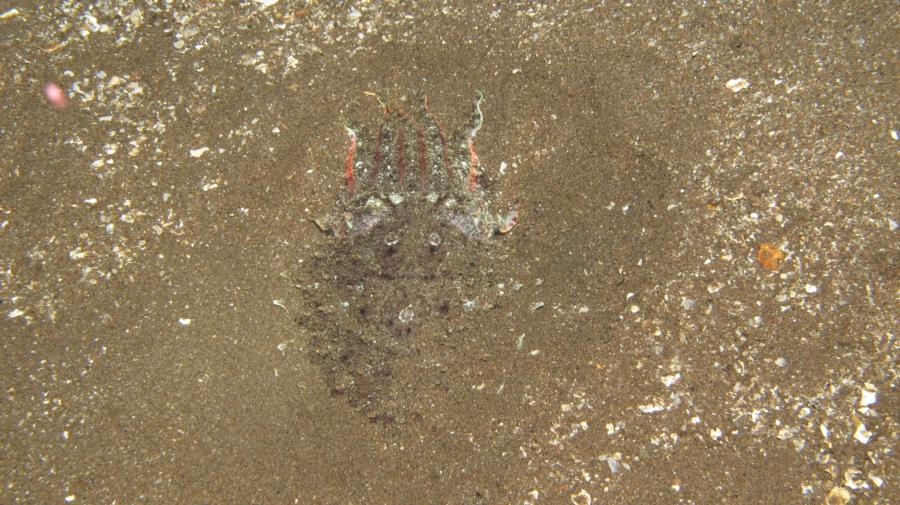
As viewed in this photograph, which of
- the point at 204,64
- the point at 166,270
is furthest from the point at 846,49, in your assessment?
the point at 166,270

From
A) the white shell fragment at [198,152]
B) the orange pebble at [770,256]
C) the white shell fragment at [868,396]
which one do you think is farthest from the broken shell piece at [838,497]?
the white shell fragment at [198,152]

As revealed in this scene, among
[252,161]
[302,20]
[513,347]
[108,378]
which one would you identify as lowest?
[513,347]

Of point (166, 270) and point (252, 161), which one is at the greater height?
point (252, 161)

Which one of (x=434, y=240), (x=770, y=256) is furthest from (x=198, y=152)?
(x=770, y=256)

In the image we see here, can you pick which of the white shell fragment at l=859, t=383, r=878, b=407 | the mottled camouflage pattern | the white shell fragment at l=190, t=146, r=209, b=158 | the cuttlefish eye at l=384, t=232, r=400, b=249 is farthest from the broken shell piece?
the white shell fragment at l=190, t=146, r=209, b=158

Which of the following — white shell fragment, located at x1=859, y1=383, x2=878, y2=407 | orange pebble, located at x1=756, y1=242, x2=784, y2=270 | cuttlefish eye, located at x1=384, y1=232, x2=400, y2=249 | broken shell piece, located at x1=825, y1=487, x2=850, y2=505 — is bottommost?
broken shell piece, located at x1=825, y1=487, x2=850, y2=505

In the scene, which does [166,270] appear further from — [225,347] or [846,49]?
[846,49]

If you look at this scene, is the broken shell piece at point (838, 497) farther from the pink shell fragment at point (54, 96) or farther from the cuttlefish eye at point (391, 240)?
the pink shell fragment at point (54, 96)

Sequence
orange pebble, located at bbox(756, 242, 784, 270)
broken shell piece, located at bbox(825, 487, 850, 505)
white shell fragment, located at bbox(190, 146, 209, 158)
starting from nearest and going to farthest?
1. broken shell piece, located at bbox(825, 487, 850, 505)
2. orange pebble, located at bbox(756, 242, 784, 270)
3. white shell fragment, located at bbox(190, 146, 209, 158)

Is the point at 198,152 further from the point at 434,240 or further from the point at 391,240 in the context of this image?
the point at 434,240

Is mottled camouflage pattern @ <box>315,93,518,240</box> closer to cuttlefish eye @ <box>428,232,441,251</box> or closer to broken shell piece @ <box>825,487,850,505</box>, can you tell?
cuttlefish eye @ <box>428,232,441,251</box>

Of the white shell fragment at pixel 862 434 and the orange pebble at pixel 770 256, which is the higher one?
the orange pebble at pixel 770 256
